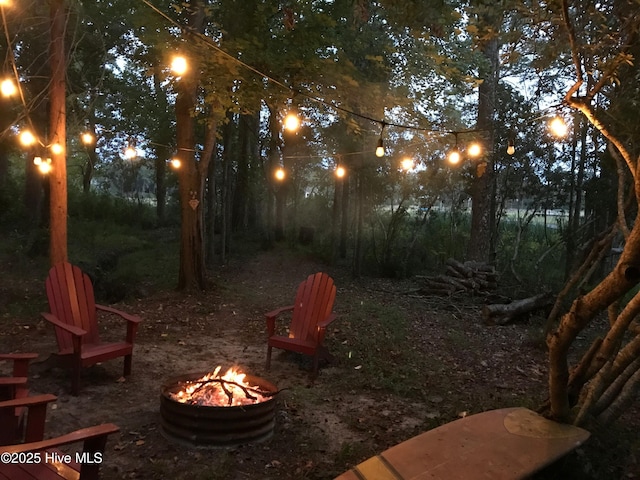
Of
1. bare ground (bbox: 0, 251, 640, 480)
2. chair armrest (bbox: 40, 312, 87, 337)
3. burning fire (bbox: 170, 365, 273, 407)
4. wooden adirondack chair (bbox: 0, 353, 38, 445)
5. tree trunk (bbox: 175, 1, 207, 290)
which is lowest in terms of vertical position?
bare ground (bbox: 0, 251, 640, 480)

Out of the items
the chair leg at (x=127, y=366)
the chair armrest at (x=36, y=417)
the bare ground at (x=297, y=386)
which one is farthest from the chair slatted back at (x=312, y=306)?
the chair armrest at (x=36, y=417)

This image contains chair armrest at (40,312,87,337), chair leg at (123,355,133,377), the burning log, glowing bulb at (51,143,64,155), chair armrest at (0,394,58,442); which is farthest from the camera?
the burning log

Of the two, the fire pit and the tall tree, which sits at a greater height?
the tall tree

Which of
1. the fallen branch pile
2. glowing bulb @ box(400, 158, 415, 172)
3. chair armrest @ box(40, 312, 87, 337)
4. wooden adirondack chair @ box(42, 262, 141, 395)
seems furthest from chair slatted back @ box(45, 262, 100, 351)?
the fallen branch pile

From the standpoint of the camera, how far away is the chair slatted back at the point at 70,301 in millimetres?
4348

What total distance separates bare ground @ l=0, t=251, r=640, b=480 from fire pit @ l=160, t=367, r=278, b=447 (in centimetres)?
8

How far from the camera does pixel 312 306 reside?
5.31 m

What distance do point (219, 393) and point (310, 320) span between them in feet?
5.69

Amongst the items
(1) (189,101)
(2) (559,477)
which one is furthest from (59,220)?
(2) (559,477)

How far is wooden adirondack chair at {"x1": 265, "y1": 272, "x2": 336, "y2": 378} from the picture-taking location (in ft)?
16.2

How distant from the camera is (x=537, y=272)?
11602 mm

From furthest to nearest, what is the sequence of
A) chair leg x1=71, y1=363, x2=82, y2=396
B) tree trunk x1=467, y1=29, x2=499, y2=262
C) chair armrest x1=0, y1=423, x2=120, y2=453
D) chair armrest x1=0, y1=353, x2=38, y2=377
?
tree trunk x1=467, y1=29, x2=499, y2=262, chair leg x1=71, y1=363, x2=82, y2=396, chair armrest x1=0, y1=353, x2=38, y2=377, chair armrest x1=0, y1=423, x2=120, y2=453

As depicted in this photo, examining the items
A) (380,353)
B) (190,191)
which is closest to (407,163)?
(380,353)

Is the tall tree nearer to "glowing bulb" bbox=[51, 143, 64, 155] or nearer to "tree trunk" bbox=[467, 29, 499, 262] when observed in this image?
"glowing bulb" bbox=[51, 143, 64, 155]
